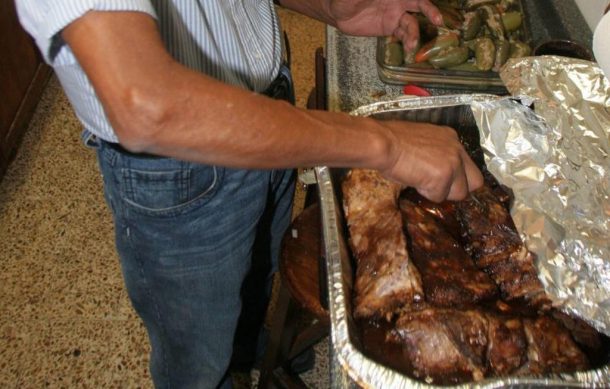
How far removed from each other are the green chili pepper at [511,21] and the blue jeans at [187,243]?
0.89 meters

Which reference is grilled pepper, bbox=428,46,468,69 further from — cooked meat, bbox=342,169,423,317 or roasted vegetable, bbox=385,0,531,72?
cooked meat, bbox=342,169,423,317

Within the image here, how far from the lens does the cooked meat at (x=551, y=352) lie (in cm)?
86

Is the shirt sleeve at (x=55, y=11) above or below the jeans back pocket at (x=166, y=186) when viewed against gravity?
above

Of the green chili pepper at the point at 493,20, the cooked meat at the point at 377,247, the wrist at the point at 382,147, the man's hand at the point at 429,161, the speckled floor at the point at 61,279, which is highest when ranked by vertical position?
the wrist at the point at 382,147

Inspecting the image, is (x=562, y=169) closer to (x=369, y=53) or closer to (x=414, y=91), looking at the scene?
(x=414, y=91)

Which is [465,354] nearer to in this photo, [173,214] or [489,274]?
[489,274]

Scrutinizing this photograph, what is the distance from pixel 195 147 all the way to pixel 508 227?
2.07 feet

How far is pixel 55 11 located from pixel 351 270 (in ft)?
2.00

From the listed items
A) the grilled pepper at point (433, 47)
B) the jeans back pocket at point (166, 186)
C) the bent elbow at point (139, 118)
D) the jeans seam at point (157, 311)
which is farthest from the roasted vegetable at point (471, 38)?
the bent elbow at point (139, 118)

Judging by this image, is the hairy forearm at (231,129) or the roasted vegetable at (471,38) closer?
the hairy forearm at (231,129)

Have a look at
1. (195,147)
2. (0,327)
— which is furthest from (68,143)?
(195,147)

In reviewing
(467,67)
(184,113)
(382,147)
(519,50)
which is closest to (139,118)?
(184,113)

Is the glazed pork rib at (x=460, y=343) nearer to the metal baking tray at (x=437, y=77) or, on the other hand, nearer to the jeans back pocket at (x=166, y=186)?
the jeans back pocket at (x=166, y=186)

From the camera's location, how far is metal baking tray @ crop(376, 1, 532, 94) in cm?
152
